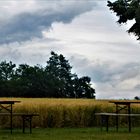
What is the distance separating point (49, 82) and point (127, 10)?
158 ft

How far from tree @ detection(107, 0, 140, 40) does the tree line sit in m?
42.9

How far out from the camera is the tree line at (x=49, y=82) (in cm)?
7394

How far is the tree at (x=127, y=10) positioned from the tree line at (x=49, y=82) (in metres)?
42.9

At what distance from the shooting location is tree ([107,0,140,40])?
2910 cm

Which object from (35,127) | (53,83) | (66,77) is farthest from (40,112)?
(66,77)

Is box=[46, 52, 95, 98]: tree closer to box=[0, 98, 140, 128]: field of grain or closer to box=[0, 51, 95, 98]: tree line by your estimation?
box=[0, 51, 95, 98]: tree line

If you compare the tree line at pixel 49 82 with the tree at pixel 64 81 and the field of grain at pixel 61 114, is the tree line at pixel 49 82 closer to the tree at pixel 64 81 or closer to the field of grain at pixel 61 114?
the tree at pixel 64 81

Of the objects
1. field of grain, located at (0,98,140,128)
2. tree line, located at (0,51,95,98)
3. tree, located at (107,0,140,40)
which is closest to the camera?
field of grain, located at (0,98,140,128)

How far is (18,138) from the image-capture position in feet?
59.7

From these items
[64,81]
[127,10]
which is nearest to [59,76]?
[64,81]

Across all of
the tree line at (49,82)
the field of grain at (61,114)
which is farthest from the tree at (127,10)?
the tree line at (49,82)

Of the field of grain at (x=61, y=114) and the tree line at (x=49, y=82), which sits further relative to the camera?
the tree line at (x=49, y=82)

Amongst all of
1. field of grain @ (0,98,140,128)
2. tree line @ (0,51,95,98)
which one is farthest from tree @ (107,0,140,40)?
tree line @ (0,51,95,98)

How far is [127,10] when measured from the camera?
29.8 m
